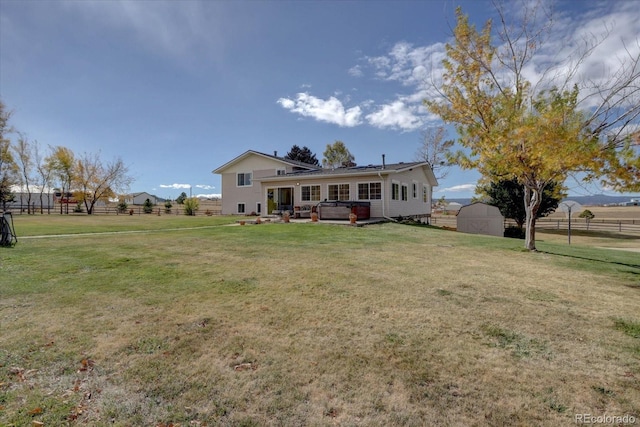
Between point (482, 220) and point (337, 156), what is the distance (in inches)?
1068

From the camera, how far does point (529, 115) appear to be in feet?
27.5

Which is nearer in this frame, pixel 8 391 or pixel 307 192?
pixel 8 391

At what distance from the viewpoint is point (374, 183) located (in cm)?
1980

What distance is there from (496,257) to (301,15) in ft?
38.1

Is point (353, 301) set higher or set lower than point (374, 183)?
lower

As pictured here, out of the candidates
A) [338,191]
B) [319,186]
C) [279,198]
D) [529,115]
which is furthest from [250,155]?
[529,115]

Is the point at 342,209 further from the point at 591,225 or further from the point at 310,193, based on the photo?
the point at 591,225

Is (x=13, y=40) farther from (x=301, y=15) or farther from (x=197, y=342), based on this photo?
(x=197, y=342)

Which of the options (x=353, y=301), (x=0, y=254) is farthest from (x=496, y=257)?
(x=0, y=254)

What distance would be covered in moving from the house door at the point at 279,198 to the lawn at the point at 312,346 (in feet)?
61.1

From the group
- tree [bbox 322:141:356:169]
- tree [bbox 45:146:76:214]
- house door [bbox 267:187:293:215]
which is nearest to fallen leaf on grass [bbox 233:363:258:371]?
house door [bbox 267:187:293:215]

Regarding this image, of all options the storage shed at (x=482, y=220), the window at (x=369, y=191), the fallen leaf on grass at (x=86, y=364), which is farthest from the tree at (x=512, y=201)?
the fallen leaf on grass at (x=86, y=364)

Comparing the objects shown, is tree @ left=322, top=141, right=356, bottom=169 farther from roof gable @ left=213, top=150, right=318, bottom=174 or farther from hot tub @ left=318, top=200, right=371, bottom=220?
hot tub @ left=318, top=200, right=371, bottom=220

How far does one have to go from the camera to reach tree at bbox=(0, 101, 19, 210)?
33.8m
